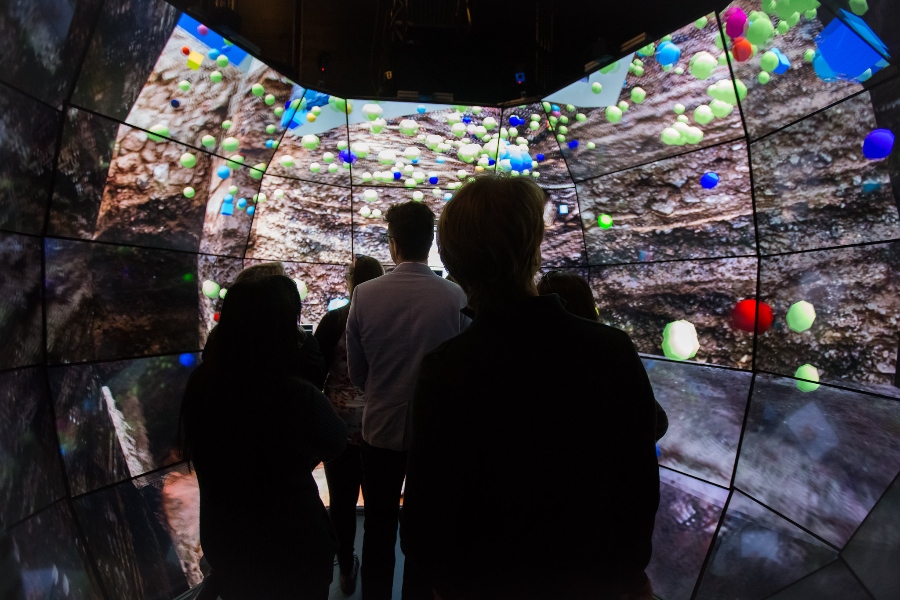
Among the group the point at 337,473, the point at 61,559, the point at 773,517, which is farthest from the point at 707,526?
the point at 61,559

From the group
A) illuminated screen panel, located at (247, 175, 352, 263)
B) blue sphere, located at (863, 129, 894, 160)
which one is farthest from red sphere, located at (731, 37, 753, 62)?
illuminated screen panel, located at (247, 175, 352, 263)

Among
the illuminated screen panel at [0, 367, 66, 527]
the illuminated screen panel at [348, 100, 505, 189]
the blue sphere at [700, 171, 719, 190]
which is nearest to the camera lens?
the illuminated screen panel at [0, 367, 66, 527]

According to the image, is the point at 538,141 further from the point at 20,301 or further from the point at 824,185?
the point at 20,301

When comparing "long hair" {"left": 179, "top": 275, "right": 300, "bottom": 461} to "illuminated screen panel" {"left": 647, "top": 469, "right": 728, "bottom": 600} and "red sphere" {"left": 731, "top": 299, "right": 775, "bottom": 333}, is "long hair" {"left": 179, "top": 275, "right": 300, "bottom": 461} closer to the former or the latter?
"illuminated screen panel" {"left": 647, "top": 469, "right": 728, "bottom": 600}

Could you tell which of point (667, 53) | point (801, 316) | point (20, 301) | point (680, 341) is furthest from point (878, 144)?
point (20, 301)

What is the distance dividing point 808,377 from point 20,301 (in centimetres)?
292

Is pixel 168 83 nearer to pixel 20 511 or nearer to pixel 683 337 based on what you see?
pixel 20 511

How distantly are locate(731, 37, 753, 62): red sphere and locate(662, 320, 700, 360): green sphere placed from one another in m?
1.28

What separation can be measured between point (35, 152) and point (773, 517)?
10.00 feet

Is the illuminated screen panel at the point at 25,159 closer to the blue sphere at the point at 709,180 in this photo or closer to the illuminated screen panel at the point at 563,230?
the illuminated screen panel at the point at 563,230

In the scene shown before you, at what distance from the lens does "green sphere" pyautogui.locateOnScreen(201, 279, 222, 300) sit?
9.82 feet

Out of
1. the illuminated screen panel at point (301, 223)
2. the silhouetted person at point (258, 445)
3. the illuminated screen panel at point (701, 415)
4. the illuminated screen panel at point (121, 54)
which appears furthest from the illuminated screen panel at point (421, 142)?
the silhouetted person at point (258, 445)

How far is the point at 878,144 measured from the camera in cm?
180

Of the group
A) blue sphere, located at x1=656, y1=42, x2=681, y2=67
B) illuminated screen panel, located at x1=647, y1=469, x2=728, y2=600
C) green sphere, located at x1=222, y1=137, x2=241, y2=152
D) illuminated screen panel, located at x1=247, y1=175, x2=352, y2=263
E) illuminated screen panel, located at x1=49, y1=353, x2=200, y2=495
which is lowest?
illuminated screen panel, located at x1=647, y1=469, x2=728, y2=600
